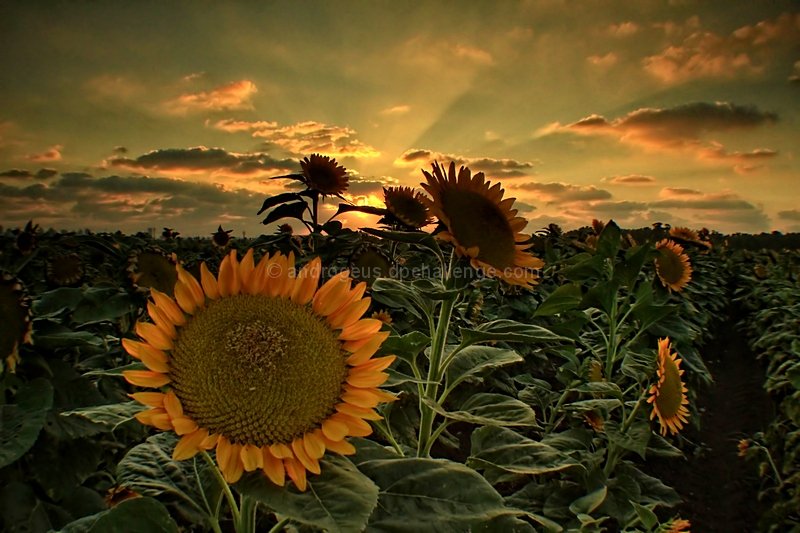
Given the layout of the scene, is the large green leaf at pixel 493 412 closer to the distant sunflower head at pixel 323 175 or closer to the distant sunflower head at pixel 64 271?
the distant sunflower head at pixel 323 175

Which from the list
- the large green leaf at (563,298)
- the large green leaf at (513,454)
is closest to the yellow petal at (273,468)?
the large green leaf at (513,454)

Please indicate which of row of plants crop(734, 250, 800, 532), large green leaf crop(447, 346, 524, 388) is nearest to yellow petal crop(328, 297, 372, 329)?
large green leaf crop(447, 346, 524, 388)

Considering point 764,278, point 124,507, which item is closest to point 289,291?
point 124,507

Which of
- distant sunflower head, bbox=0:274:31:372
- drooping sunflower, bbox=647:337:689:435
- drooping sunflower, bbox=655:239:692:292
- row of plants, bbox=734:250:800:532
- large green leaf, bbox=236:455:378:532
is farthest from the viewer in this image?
drooping sunflower, bbox=655:239:692:292

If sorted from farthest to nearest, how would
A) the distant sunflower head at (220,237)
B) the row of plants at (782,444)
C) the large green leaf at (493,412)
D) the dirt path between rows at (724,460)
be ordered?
the distant sunflower head at (220,237) < the dirt path between rows at (724,460) < the row of plants at (782,444) < the large green leaf at (493,412)

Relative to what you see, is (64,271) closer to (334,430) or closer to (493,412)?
(493,412)

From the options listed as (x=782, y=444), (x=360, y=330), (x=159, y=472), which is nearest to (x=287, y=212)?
(x=159, y=472)

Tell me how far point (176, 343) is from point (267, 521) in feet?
7.56

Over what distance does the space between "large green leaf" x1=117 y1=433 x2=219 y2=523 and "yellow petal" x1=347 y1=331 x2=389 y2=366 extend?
1.21ft

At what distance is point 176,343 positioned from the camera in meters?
0.85

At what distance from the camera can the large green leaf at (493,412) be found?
1178 mm

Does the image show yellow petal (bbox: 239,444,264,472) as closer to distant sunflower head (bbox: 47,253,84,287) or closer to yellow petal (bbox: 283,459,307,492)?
yellow petal (bbox: 283,459,307,492)

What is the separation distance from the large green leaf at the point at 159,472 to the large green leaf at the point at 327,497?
302mm

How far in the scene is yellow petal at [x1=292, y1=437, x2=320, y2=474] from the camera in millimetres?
761
